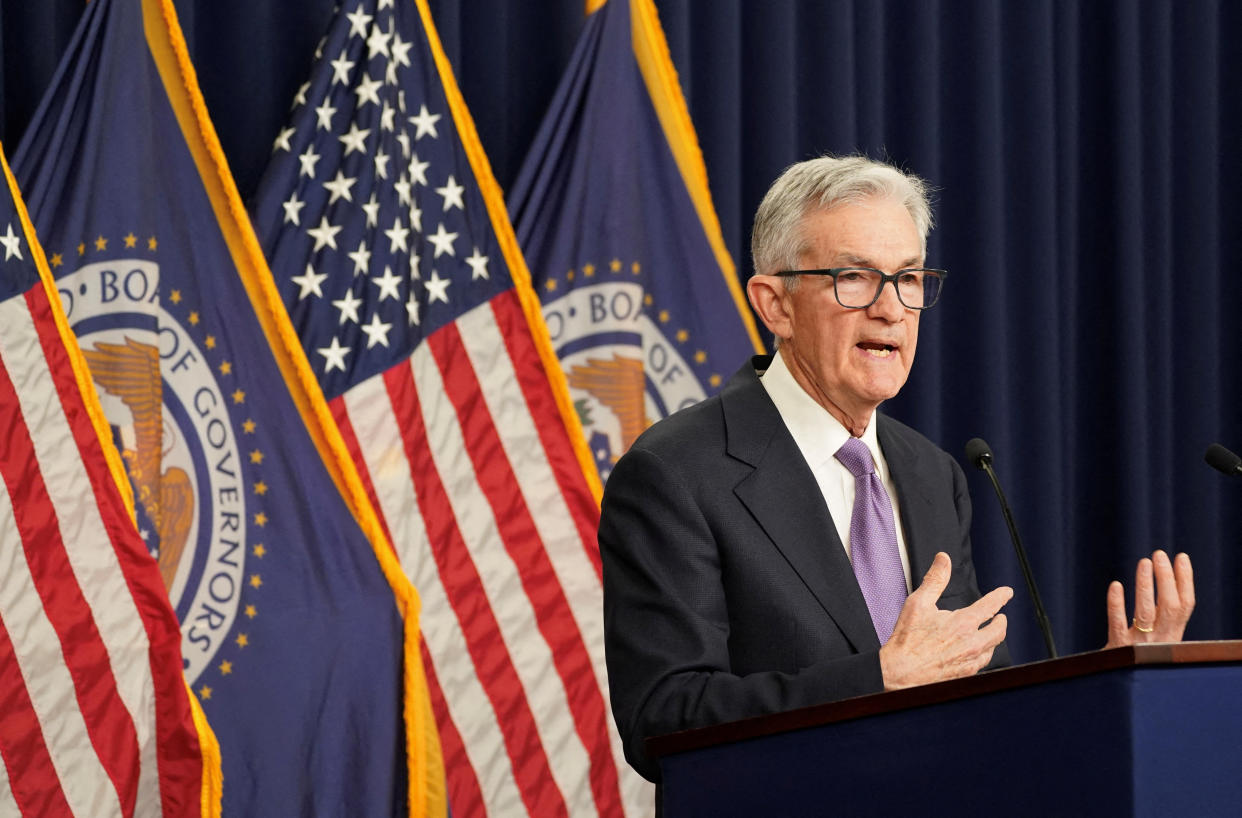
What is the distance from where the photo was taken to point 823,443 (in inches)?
78.7

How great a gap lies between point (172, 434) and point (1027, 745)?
7.99ft

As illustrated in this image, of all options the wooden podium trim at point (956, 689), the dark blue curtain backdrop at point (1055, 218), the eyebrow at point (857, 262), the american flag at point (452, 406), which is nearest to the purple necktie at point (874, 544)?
the eyebrow at point (857, 262)

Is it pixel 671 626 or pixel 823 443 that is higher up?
pixel 823 443

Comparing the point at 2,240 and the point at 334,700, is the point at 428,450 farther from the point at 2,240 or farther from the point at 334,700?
the point at 2,240

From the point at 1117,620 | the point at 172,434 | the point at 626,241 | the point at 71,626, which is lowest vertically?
the point at 71,626

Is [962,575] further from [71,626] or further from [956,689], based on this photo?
[71,626]

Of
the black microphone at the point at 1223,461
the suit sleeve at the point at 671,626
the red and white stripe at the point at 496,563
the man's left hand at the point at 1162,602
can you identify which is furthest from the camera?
the red and white stripe at the point at 496,563

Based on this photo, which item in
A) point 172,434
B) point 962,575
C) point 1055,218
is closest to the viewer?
point 962,575

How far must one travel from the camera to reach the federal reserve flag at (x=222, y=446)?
3.22 metres

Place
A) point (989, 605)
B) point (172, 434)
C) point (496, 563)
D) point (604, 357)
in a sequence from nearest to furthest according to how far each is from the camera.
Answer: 1. point (989, 605)
2. point (172, 434)
3. point (496, 563)
4. point (604, 357)

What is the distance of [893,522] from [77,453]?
1.81m

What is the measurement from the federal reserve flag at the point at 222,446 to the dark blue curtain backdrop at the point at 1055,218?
3.84 ft

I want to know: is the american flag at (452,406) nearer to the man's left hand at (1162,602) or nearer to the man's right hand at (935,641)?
the man's left hand at (1162,602)

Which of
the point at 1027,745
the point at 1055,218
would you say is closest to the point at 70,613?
the point at 1027,745
